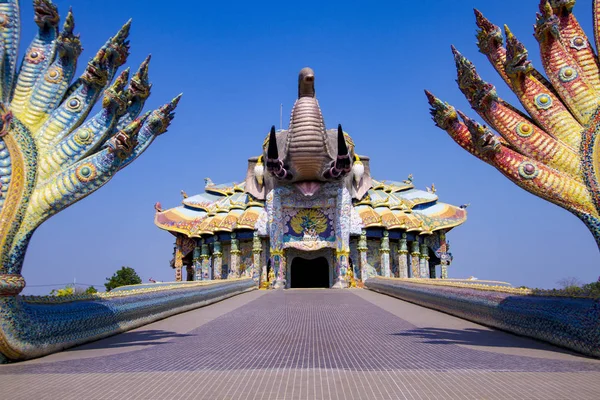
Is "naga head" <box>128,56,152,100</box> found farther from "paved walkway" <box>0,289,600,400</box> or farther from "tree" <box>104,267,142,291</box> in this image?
"tree" <box>104,267,142,291</box>

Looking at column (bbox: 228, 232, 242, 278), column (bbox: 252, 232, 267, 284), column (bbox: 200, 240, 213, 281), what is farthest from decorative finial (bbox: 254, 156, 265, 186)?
column (bbox: 200, 240, 213, 281)

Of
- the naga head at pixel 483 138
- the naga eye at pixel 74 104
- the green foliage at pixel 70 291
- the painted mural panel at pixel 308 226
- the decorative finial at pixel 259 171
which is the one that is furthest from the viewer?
the decorative finial at pixel 259 171

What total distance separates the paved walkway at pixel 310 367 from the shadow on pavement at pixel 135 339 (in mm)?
15

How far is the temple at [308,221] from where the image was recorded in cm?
2244

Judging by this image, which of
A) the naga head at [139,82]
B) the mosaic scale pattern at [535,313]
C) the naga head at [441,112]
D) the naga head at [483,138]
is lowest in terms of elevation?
the mosaic scale pattern at [535,313]

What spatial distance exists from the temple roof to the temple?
2.7 inches

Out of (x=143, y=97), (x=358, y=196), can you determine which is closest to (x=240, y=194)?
(x=358, y=196)

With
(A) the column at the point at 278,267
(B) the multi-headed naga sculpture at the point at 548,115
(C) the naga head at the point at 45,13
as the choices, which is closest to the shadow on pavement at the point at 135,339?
(C) the naga head at the point at 45,13

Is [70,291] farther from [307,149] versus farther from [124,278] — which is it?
[124,278]

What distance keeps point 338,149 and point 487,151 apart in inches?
639

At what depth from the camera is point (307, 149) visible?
20703 mm

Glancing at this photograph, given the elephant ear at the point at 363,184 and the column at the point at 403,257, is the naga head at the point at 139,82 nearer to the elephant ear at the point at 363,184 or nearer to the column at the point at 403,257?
the elephant ear at the point at 363,184

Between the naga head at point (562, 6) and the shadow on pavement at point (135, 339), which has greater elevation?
the naga head at point (562, 6)

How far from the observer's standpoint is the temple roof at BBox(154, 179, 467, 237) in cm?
2756
